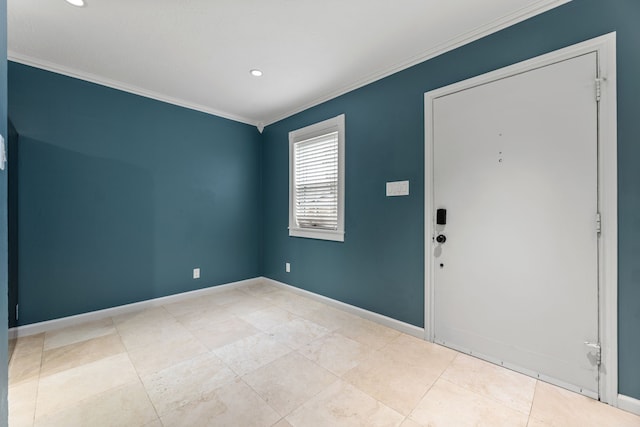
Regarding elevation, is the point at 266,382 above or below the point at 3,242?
below

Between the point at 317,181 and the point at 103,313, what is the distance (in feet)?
9.38

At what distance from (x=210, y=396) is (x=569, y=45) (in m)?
3.25

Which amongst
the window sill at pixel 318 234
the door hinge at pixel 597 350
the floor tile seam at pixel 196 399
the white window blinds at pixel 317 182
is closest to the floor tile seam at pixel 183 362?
the floor tile seam at pixel 196 399

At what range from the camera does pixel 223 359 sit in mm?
2080

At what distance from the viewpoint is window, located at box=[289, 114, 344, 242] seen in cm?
316

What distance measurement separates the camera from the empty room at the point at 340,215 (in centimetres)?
158

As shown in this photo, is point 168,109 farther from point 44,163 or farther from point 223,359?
point 223,359

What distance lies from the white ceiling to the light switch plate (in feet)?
3.69

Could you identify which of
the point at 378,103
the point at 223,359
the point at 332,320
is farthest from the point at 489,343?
the point at 378,103

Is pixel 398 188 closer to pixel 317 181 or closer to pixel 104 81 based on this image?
pixel 317 181

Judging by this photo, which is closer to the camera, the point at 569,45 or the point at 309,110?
the point at 569,45

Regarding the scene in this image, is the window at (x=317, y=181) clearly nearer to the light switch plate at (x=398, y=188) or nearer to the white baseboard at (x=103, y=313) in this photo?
the light switch plate at (x=398, y=188)

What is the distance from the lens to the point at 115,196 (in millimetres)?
2980

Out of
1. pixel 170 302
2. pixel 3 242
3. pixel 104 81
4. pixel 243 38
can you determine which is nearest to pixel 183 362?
pixel 3 242
